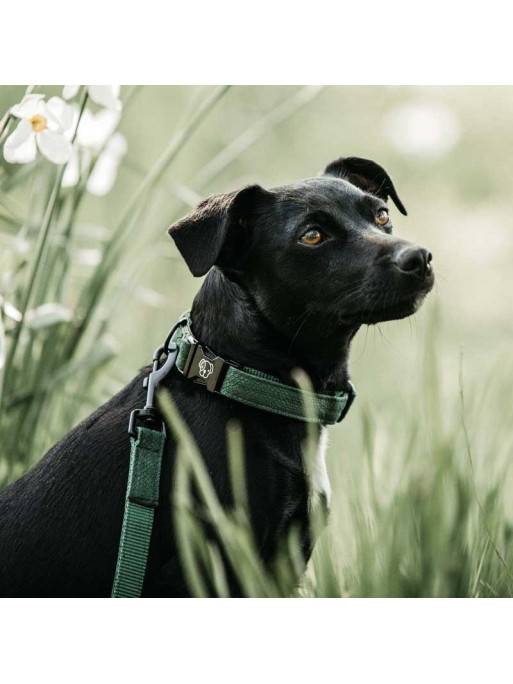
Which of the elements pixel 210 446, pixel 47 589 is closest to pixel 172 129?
pixel 210 446

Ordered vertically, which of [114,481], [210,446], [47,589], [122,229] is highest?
[122,229]

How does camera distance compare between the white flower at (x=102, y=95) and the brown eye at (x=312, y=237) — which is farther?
the white flower at (x=102, y=95)

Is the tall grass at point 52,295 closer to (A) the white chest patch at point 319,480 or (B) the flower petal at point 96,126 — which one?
(B) the flower petal at point 96,126

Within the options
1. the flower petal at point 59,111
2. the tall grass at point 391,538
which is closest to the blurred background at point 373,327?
the tall grass at point 391,538

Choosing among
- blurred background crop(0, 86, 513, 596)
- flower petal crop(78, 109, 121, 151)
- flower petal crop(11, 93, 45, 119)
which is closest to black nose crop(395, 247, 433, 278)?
blurred background crop(0, 86, 513, 596)

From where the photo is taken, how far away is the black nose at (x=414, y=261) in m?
2.10

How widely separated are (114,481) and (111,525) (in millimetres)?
109

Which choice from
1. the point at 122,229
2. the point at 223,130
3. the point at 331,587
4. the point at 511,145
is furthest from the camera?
the point at 223,130

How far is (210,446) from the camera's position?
2.09 meters

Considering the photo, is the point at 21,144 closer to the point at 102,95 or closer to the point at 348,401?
the point at 102,95

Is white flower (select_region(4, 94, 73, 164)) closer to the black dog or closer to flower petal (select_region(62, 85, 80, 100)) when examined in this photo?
flower petal (select_region(62, 85, 80, 100))

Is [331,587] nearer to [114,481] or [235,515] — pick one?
[235,515]

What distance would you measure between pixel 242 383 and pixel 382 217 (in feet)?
2.28

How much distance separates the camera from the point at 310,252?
2.25m
